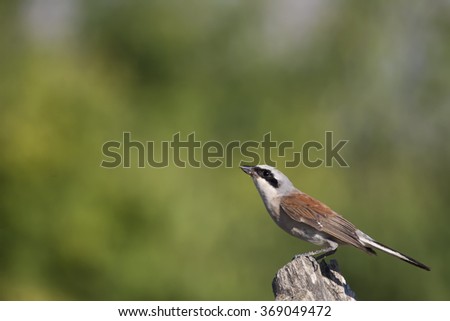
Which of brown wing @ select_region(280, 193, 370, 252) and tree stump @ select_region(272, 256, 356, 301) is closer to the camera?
tree stump @ select_region(272, 256, 356, 301)

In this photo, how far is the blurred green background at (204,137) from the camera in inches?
527

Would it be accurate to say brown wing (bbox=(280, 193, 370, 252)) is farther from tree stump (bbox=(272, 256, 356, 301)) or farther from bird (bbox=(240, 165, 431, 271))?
tree stump (bbox=(272, 256, 356, 301))

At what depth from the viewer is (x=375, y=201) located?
15656mm

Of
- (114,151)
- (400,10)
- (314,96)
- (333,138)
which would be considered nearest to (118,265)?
(114,151)

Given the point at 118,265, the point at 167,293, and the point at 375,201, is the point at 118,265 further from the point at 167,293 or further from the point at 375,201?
the point at 375,201

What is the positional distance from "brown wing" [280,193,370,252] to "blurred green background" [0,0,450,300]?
19.0ft

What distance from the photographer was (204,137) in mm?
15227

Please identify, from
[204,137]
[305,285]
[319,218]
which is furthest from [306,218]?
[204,137]

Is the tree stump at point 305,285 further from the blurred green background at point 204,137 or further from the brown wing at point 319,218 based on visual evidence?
the blurred green background at point 204,137

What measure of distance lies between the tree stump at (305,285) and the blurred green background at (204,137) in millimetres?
6971

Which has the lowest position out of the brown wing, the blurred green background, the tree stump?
the tree stump

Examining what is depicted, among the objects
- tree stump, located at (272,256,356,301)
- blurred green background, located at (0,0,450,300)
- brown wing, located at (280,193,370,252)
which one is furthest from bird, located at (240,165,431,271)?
blurred green background, located at (0,0,450,300)

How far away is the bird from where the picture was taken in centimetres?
720

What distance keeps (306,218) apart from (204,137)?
801 cm
